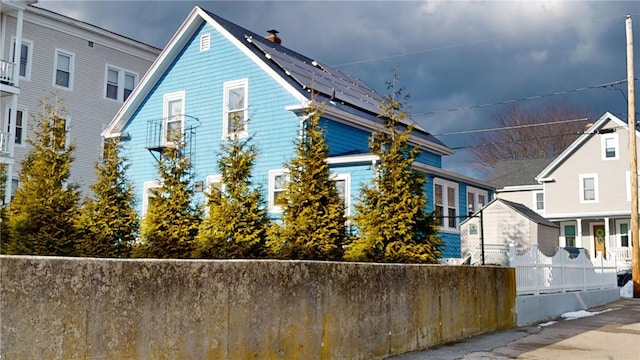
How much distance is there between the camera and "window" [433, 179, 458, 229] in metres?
19.4

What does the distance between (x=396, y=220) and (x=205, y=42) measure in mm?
12087

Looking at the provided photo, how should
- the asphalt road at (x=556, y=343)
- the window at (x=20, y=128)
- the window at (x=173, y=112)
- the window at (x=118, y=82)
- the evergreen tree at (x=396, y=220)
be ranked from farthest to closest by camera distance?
the window at (x=118, y=82) < the window at (x=20, y=128) < the window at (x=173, y=112) < the evergreen tree at (x=396, y=220) < the asphalt road at (x=556, y=343)

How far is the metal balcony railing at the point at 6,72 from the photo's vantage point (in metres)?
22.2

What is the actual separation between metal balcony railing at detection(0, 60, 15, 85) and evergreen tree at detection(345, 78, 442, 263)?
16309 millimetres

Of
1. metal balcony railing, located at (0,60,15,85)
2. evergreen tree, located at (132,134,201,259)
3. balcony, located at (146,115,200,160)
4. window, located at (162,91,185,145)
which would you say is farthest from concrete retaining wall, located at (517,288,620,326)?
metal balcony railing, located at (0,60,15,85)

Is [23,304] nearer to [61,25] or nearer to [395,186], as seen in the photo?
[395,186]

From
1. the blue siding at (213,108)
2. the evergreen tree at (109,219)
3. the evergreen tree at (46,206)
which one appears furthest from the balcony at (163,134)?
the evergreen tree at (46,206)

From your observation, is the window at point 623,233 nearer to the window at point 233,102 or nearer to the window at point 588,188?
the window at point 588,188

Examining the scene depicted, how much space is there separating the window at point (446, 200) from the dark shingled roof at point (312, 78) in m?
2.86

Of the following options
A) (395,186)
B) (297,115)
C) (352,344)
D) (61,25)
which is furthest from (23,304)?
(61,25)

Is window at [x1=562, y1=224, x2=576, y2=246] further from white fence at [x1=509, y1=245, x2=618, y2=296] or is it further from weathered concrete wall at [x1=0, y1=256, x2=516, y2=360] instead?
weathered concrete wall at [x1=0, y1=256, x2=516, y2=360]

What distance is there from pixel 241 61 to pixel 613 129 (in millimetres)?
24409

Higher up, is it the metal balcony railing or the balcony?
the metal balcony railing

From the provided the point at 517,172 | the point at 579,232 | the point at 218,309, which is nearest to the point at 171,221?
the point at 218,309
